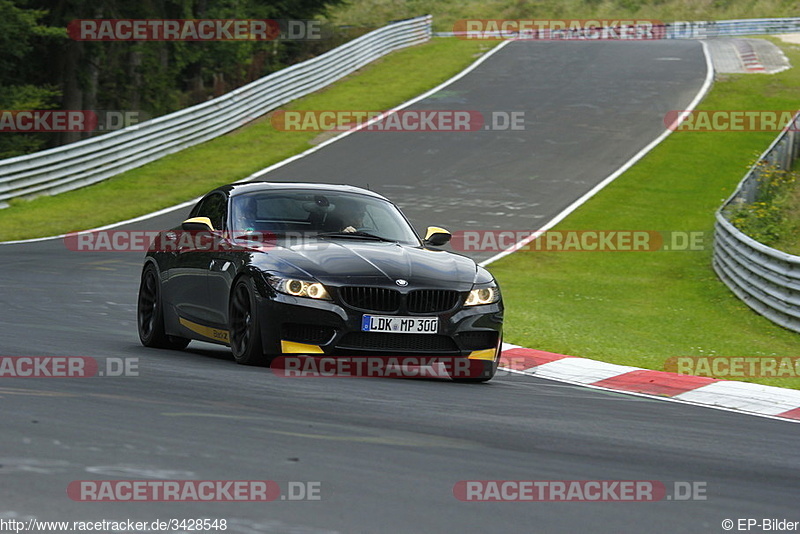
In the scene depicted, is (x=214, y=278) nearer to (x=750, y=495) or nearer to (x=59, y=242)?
(x=750, y=495)

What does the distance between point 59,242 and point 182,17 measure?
64.8 ft

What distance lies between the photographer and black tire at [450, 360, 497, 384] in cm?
921

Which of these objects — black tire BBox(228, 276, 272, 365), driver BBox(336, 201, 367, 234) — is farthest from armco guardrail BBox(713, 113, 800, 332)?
black tire BBox(228, 276, 272, 365)

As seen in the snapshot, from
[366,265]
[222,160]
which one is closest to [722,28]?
[222,160]

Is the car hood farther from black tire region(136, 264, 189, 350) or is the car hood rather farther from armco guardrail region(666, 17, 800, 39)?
armco guardrail region(666, 17, 800, 39)

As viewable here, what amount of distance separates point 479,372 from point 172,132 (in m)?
24.4

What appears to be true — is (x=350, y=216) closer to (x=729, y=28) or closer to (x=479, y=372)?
(x=479, y=372)

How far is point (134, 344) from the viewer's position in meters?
10.9

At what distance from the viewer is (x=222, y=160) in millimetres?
30984

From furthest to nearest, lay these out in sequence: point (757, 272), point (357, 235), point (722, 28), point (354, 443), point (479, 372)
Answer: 1. point (722, 28)
2. point (757, 272)
3. point (357, 235)
4. point (479, 372)
5. point (354, 443)

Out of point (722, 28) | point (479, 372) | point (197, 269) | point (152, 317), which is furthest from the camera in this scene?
Result: point (722, 28)

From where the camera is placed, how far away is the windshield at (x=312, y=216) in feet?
32.3

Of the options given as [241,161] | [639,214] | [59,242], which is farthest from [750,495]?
[241,161]

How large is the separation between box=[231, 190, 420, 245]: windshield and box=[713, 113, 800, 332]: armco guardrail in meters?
6.07
